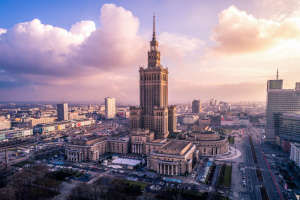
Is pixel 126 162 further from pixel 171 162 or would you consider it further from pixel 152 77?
pixel 152 77

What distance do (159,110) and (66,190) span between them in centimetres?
7471

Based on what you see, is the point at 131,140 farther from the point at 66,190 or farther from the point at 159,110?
the point at 66,190

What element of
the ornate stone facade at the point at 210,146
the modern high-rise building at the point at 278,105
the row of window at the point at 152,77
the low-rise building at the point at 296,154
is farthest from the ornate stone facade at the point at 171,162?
the modern high-rise building at the point at 278,105

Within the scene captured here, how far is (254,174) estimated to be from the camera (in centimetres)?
8462

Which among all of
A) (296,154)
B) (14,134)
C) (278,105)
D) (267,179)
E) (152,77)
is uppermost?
(152,77)

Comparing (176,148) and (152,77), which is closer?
(176,148)

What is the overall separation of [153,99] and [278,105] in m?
101

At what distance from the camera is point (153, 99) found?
13062 cm

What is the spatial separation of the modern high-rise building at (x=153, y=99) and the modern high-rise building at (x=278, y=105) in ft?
277

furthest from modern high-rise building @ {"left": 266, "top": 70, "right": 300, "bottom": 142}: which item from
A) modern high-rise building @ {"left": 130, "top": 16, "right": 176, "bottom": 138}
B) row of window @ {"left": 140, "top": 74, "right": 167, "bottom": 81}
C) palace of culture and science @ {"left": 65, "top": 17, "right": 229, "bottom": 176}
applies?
row of window @ {"left": 140, "top": 74, "right": 167, "bottom": 81}

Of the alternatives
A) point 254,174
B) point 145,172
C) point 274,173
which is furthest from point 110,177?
point 274,173

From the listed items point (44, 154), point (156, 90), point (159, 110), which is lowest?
point (44, 154)

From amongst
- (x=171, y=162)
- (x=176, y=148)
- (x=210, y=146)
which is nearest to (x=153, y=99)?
(x=176, y=148)

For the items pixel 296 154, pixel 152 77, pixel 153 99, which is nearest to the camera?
pixel 296 154
